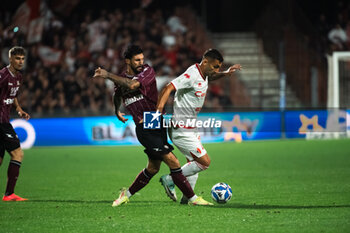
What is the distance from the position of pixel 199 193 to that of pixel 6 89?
3206 mm

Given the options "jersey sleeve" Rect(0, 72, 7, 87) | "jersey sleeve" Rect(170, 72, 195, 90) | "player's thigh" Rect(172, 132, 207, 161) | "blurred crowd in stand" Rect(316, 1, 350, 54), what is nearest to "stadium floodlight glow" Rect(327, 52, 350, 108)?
"blurred crowd in stand" Rect(316, 1, 350, 54)

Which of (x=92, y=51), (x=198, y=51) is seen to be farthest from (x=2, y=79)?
(x=198, y=51)

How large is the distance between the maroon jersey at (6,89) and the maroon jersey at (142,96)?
6.20 feet

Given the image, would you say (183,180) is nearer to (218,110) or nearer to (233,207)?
(233,207)

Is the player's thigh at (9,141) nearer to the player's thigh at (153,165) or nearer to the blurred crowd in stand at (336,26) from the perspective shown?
the player's thigh at (153,165)

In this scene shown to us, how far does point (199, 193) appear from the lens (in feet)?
30.0

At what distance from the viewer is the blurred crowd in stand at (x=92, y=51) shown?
20984mm

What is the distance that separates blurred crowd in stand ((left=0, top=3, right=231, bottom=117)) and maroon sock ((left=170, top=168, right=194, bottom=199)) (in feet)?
40.7

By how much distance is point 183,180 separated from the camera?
7637mm

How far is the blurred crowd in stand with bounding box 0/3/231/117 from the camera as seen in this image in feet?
68.8

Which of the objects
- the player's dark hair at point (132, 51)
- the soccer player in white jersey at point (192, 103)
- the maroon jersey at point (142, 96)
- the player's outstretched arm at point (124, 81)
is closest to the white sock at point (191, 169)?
the soccer player in white jersey at point (192, 103)

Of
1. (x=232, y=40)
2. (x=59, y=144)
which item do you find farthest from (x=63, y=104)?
(x=232, y=40)

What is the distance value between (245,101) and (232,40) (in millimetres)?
5933

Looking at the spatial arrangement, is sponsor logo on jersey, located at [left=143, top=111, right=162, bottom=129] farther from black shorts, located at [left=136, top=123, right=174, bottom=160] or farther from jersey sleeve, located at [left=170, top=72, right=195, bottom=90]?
jersey sleeve, located at [left=170, top=72, right=195, bottom=90]
